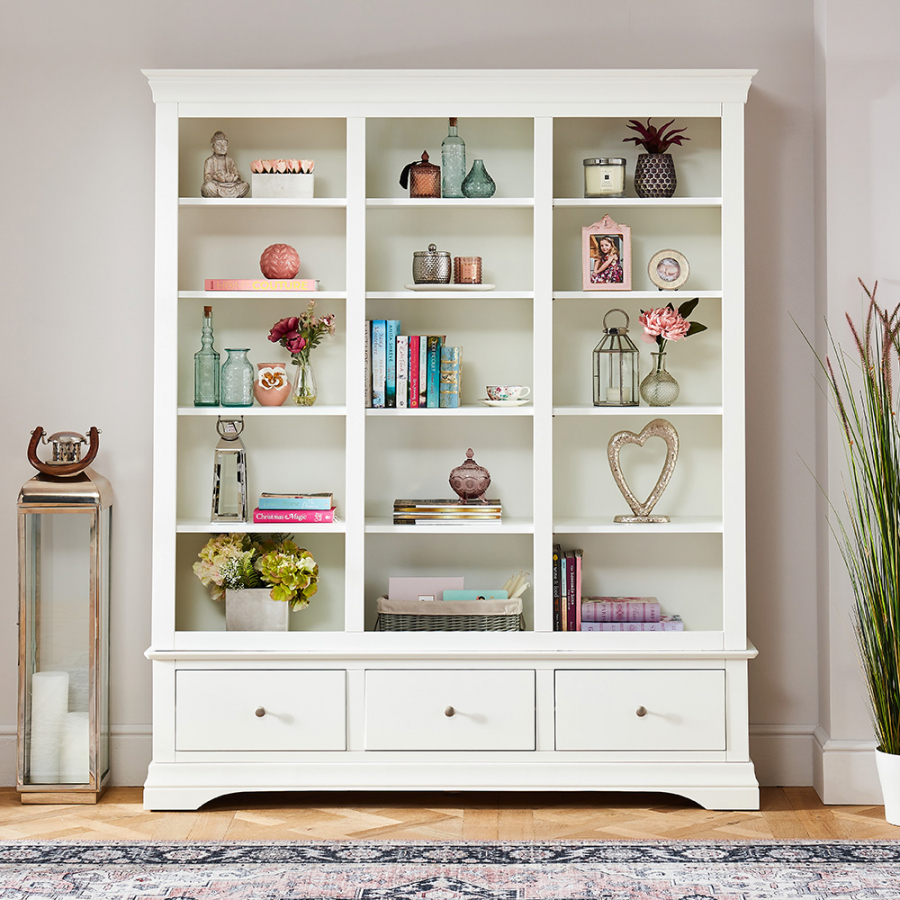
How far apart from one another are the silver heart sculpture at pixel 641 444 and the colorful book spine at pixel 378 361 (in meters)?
0.76

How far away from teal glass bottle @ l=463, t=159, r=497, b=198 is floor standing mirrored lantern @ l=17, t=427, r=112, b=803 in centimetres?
139

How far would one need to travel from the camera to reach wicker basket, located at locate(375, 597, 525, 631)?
2885mm

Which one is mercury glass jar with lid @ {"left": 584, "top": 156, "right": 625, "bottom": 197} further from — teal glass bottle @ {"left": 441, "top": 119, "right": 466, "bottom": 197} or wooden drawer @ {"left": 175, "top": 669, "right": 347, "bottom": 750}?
wooden drawer @ {"left": 175, "top": 669, "right": 347, "bottom": 750}

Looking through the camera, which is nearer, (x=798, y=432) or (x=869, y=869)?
(x=869, y=869)

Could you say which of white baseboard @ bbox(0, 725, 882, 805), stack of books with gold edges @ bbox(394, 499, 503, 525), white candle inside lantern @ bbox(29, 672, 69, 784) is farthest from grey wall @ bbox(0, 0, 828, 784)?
stack of books with gold edges @ bbox(394, 499, 503, 525)

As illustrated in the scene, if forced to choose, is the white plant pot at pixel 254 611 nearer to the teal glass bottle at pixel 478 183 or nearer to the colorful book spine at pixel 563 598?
the colorful book spine at pixel 563 598

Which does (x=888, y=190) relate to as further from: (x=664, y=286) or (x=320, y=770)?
(x=320, y=770)

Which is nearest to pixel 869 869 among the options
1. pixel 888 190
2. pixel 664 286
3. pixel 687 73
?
pixel 664 286

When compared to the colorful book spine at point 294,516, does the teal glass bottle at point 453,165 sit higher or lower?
higher

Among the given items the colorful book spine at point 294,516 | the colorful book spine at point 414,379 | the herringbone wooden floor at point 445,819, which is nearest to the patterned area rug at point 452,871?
the herringbone wooden floor at point 445,819

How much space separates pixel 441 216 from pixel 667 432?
104 cm

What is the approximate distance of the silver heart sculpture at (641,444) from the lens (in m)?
2.98

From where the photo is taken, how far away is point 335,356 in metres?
3.15

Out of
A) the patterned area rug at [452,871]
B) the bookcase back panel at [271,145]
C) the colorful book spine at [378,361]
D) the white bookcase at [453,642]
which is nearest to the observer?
the patterned area rug at [452,871]
